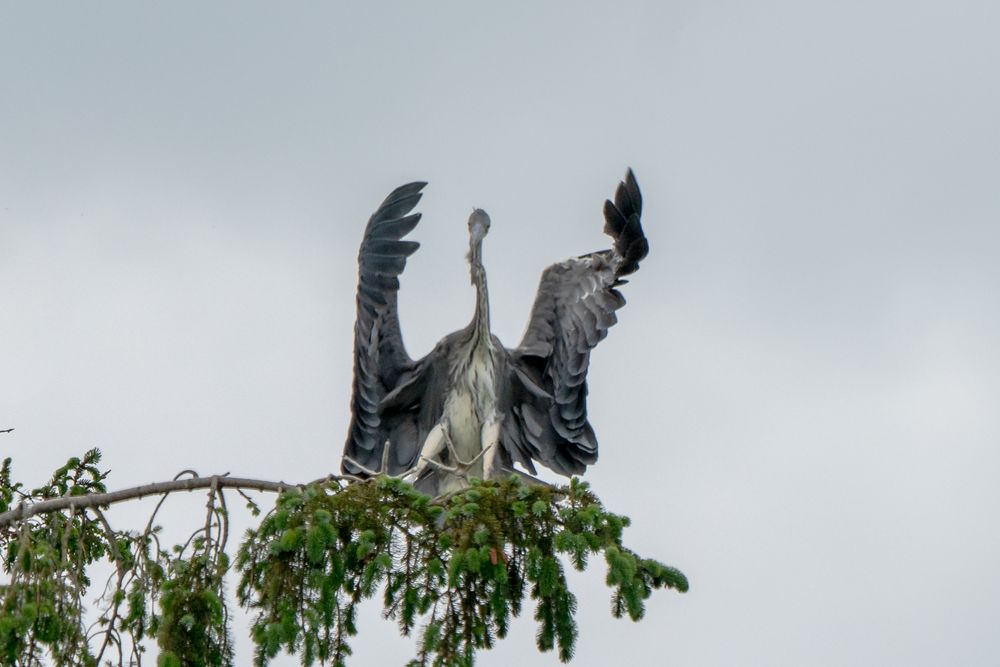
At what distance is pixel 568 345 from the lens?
13250 millimetres

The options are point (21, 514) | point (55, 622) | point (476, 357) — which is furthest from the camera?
point (476, 357)

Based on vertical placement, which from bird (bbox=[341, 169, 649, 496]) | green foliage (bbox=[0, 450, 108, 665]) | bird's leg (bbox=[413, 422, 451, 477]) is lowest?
green foliage (bbox=[0, 450, 108, 665])

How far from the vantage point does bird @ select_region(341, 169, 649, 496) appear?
42.7 ft

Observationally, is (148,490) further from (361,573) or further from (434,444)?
(434,444)

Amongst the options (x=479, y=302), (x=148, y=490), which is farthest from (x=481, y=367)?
(x=148, y=490)

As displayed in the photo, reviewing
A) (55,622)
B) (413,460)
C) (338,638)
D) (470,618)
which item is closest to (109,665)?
(55,622)

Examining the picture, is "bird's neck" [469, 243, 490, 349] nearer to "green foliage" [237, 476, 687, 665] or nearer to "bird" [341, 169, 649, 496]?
"bird" [341, 169, 649, 496]

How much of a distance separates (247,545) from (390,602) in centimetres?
71

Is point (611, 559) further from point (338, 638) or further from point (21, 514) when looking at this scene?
point (21, 514)

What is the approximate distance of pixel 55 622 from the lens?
8375 millimetres

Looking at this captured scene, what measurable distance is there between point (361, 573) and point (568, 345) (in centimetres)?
469

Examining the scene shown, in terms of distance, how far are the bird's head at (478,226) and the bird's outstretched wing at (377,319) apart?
381 mm

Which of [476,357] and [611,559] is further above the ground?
[476,357]

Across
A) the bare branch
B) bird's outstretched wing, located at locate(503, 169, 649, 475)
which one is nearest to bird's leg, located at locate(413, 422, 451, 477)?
bird's outstretched wing, located at locate(503, 169, 649, 475)
